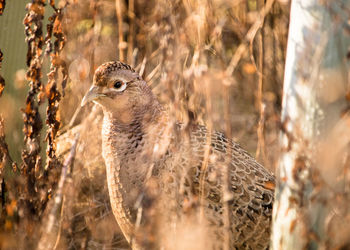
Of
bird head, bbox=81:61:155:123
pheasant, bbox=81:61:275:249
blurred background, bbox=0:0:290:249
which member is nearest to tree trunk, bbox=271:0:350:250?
blurred background, bbox=0:0:290:249

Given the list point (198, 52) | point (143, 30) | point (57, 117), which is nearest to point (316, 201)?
point (198, 52)

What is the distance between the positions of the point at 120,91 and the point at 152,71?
3.73ft

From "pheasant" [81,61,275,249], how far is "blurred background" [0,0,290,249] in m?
0.15

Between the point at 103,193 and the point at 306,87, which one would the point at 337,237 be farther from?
the point at 103,193

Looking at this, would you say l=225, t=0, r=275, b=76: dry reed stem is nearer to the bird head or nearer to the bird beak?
the bird head

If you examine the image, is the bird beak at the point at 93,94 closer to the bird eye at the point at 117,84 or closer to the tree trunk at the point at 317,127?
the bird eye at the point at 117,84

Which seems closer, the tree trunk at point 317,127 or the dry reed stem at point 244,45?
the tree trunk at point 317,127

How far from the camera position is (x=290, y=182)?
2375mm

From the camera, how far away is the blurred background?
2.62 metres

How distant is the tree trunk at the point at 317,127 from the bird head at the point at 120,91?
1.25 m

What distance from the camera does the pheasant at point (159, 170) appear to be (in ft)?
10.4

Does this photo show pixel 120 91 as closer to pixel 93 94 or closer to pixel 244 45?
pixel 93 94

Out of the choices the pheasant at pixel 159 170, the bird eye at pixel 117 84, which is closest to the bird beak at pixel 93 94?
the pheasant at pixel 159 170

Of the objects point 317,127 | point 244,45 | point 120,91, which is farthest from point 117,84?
point 317,127
